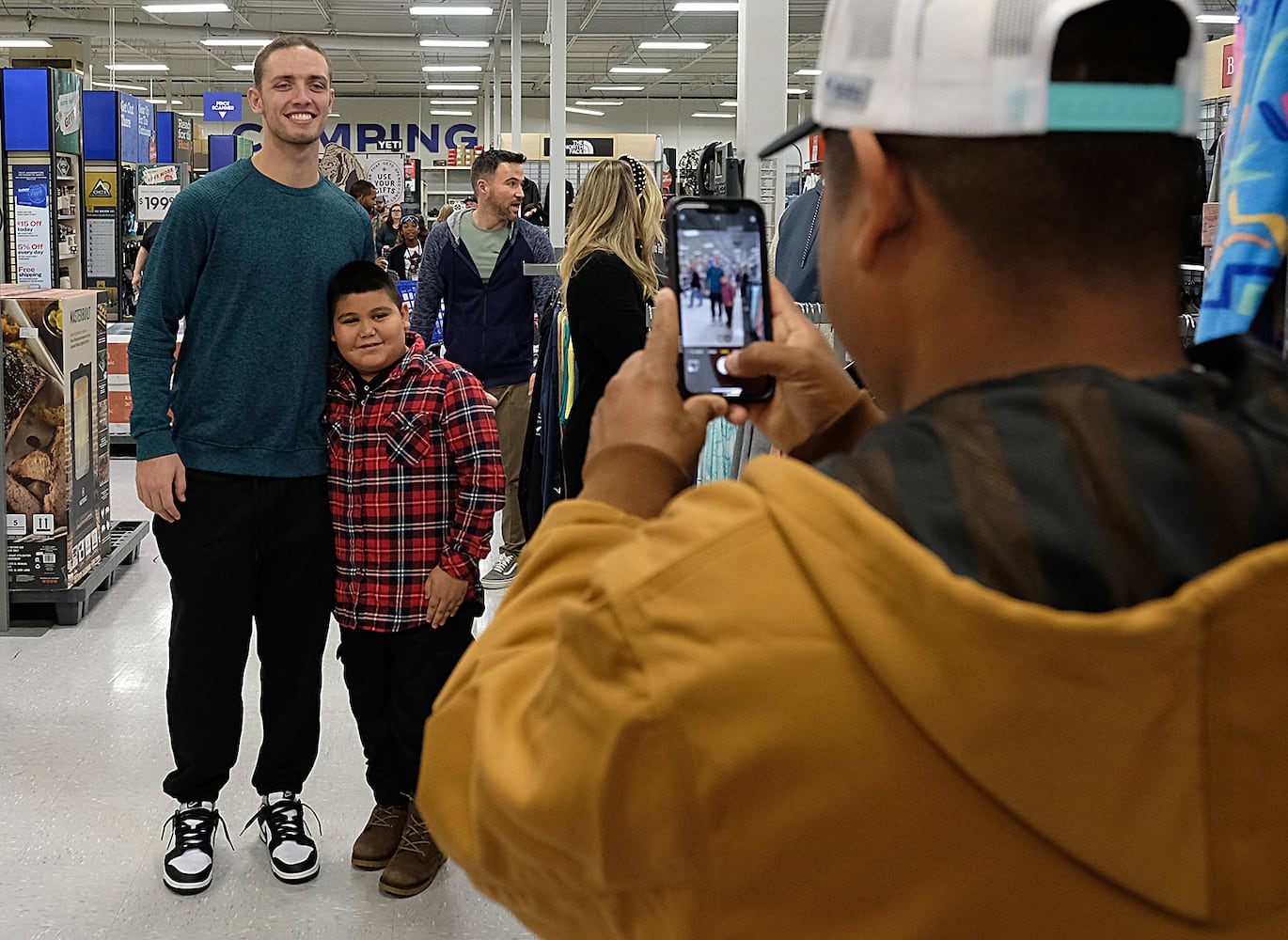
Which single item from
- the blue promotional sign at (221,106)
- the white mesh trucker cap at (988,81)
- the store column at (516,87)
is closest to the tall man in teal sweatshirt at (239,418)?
the white mesh trucker cap at (988,81)

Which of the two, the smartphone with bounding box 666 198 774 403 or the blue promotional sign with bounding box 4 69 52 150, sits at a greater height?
the blue promotional sign with bounding box 4 69 52 150

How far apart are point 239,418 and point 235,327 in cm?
19

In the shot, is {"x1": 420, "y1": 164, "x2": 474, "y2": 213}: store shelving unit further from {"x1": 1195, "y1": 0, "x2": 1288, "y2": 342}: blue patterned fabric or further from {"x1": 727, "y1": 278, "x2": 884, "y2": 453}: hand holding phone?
{"x1": 727, "y1": 278, "x2": 884, "y2": 453}: hand holding phone

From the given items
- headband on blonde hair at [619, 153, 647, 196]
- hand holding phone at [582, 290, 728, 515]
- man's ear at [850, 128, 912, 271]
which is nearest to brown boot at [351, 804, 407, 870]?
headband on blonde hair at [619, 153, 647, 196]

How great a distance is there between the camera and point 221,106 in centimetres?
1928

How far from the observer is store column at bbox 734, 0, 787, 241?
2.75 metres

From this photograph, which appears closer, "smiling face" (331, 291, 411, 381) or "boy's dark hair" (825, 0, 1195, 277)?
"boy's dark hair" (825, 0, 1195, 277)

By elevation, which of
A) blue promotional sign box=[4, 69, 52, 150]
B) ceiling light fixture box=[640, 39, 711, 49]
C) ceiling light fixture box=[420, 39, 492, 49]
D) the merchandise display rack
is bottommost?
the merchandise display rack

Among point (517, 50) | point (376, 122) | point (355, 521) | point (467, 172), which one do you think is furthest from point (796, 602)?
point (376, 122)

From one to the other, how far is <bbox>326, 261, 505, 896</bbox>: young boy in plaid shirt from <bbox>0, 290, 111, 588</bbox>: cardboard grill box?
2.39 metres

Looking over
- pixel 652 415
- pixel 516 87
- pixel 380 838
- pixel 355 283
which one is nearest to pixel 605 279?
pixel 355 283

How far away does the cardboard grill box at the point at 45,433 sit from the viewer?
15.6ft

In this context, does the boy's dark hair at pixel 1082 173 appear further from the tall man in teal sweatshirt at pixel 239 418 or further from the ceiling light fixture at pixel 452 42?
the ceiling light fixture at pixel 452 42

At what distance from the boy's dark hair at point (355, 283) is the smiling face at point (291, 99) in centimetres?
29
